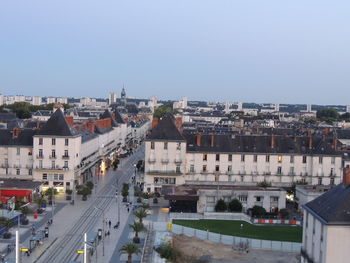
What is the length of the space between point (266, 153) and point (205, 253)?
29.0 m

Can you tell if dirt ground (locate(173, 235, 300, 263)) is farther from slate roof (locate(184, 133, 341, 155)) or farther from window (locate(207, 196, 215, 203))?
slate roof (locate(184, 133, 341, 155))

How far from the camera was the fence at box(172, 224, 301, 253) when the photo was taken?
148ft

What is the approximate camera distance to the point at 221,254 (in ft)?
143

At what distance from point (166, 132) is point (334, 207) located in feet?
125

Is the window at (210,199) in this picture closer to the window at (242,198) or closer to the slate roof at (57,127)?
the window at (242,198)

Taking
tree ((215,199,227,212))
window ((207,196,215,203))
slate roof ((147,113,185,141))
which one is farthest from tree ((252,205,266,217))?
slate roof ((147,113,185,141))

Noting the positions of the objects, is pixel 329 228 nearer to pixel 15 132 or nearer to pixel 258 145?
pixel 258 145

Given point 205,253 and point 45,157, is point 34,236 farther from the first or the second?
point 45,157

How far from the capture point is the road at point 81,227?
138 feet

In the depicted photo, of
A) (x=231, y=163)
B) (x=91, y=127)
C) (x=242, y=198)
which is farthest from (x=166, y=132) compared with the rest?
(x=91, y=127)

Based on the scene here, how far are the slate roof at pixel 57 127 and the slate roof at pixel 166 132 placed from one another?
11.0 m

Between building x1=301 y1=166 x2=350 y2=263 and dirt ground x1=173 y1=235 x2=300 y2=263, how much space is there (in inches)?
221

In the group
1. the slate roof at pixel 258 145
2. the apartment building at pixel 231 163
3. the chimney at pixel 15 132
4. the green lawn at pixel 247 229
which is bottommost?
the green lawn at pixel 247 229

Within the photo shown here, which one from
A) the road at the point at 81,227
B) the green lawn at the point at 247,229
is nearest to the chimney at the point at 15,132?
the road at the point at 81,227
